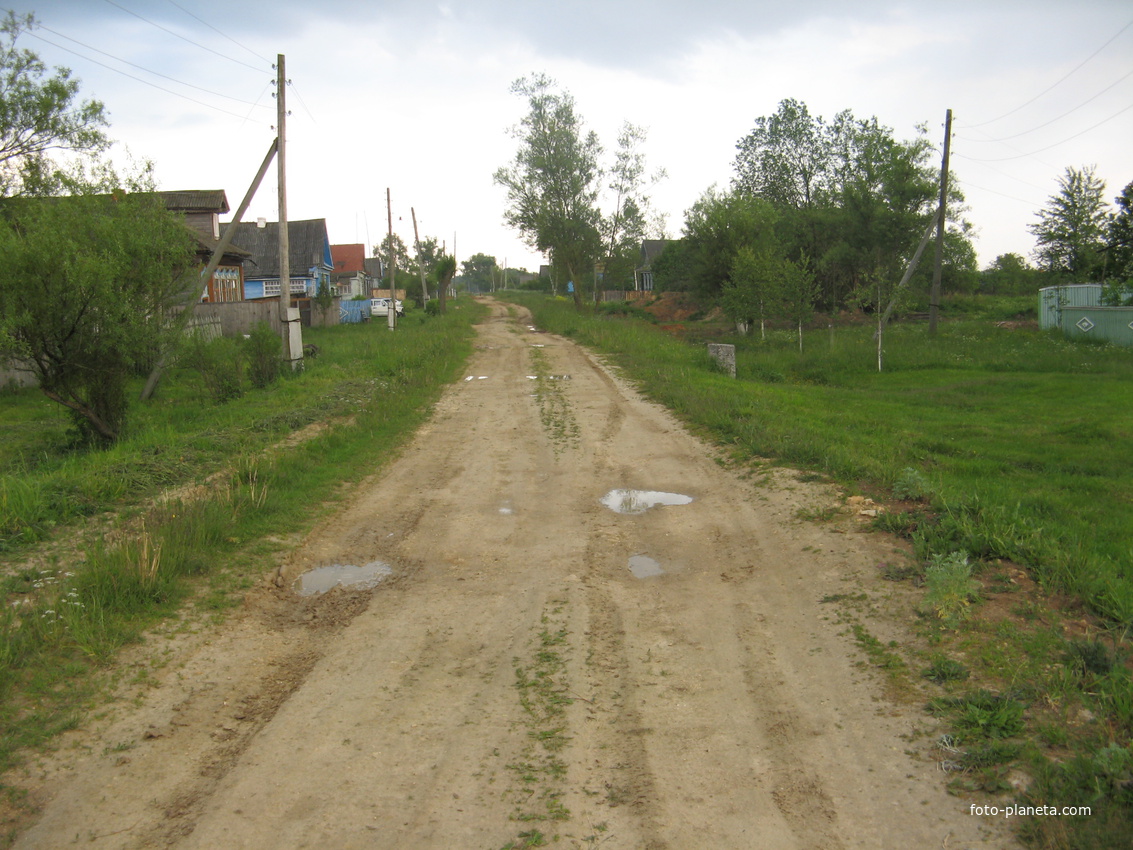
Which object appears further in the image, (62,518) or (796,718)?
(62,518)

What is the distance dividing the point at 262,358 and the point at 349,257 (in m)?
50.1

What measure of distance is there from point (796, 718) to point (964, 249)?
1936 inches

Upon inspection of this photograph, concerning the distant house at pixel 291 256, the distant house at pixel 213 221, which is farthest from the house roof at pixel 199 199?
the distant house at pixel 291 256

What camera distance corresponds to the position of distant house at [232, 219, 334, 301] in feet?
139

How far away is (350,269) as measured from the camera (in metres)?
62.5

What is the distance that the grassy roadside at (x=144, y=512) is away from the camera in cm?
478

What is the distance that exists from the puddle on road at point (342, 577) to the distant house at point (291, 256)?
3820 centimetres

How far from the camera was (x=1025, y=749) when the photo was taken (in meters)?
3.68

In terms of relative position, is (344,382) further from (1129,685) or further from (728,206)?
(728,206)

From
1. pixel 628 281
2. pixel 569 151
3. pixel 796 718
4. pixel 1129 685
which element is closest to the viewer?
pixel 1129 685

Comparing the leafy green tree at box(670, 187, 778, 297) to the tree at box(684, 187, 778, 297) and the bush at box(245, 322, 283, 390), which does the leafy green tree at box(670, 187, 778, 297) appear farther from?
the bush at box(245, 322, 283, 390)

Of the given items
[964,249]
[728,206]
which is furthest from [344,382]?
[964,249]

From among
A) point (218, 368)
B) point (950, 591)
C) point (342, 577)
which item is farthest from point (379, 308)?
point (950, 591)

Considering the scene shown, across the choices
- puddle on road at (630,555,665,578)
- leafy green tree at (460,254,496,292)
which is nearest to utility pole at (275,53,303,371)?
puddle on road at (630,555,665,578)
